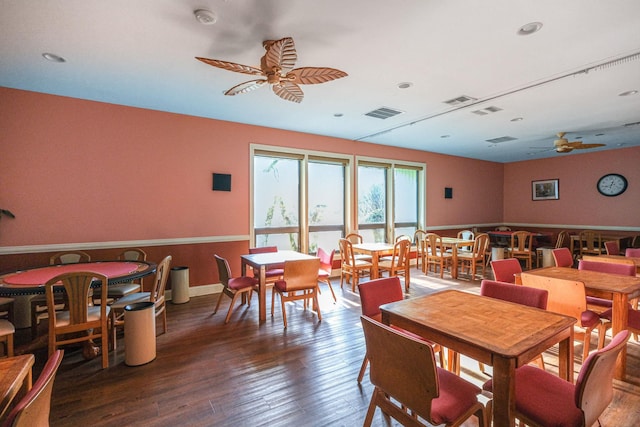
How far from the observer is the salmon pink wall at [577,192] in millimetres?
6945

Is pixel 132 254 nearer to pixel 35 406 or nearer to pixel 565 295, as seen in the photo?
pixel 35 406

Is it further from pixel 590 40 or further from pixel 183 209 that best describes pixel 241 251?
pixel 590 40

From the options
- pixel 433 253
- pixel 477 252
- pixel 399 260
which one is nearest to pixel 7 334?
pixel 399 260

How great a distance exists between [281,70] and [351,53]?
2.37ft

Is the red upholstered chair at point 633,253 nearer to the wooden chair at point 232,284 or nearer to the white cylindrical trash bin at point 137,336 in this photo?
the wooden chair at point 232,284

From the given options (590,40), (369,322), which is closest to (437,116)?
(590,40)

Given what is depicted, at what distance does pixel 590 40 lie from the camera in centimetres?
259

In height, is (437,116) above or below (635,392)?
above

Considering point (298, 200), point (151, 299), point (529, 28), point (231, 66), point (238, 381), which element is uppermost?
point (529, 28)

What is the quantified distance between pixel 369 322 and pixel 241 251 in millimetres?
3995

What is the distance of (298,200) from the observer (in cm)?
576

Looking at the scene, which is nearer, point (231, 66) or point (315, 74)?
point (231, 66)

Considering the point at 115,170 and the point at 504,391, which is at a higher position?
the point at 115,170

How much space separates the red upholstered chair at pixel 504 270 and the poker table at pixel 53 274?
11.5 feet
